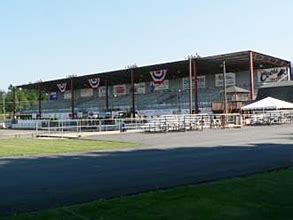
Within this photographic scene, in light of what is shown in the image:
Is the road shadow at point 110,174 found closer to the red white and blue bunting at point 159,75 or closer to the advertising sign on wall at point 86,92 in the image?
the red white and blue bunting at point 159,75

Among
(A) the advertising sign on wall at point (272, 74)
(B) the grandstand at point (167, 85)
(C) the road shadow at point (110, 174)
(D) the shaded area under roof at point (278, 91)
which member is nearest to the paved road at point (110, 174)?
(C) the road shadow at point (110, 174)

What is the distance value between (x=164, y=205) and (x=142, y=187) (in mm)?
2846

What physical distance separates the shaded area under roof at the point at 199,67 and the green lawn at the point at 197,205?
6418 cm

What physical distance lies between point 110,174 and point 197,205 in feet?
18.3

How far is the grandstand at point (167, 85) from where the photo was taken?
264 ft

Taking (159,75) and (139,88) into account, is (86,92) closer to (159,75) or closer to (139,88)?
(139,88)

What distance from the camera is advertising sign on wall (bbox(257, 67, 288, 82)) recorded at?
83.3 meters

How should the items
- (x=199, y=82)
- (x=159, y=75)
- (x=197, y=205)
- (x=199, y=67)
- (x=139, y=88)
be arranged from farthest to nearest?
(x=139, y=88) < (x=199, y=82) < (x=199, y=67) < (x=159, y=75) < (x=197, y=205)

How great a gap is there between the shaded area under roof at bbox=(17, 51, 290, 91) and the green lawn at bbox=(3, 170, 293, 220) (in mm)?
64180

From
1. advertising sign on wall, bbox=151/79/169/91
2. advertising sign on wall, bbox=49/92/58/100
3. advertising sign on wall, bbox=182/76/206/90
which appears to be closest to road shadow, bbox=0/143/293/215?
advertising sign on wall, bbox=182/76/206/90

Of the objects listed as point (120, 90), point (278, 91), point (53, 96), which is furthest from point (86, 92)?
point (278, 91)

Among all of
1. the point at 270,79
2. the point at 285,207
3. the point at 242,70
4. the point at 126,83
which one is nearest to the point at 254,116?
the point at 270,79

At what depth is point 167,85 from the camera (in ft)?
351

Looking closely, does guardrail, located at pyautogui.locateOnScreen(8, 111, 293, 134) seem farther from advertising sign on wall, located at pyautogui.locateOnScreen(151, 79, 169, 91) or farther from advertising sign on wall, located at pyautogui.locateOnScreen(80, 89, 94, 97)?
advertising sign on wall, located at pyautogui.locateOnScreen(80, 89, 94, 97)
